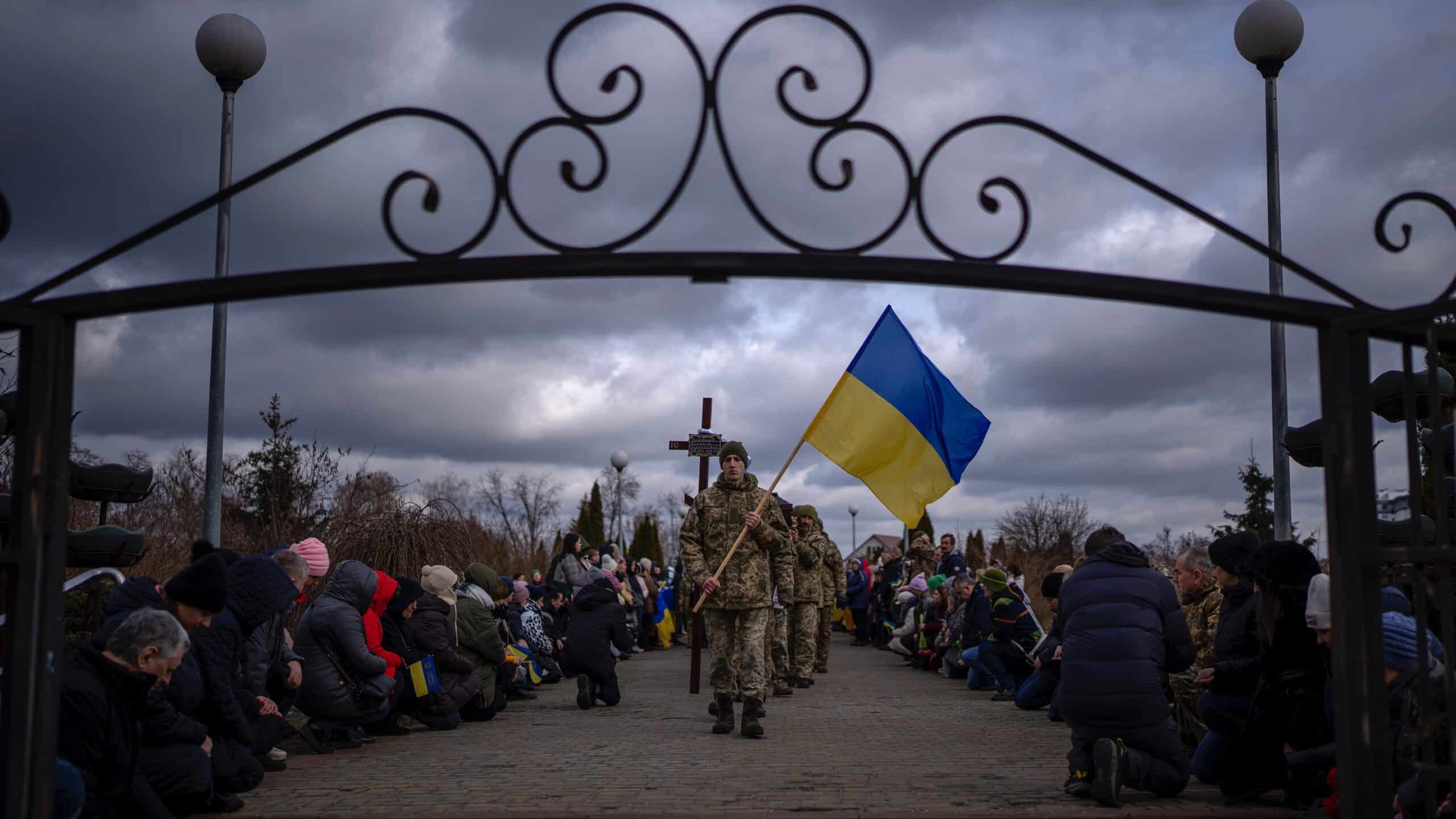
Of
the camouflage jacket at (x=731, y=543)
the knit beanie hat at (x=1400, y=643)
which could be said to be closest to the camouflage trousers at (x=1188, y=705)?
the knit beanie hat at (x=1400, y=643)

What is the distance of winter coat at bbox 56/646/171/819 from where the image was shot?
637 cm

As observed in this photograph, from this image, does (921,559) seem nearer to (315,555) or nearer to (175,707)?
(315,555)

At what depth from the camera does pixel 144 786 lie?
695 cm

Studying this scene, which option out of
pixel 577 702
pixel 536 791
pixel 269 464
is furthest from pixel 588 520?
pixel 536 791

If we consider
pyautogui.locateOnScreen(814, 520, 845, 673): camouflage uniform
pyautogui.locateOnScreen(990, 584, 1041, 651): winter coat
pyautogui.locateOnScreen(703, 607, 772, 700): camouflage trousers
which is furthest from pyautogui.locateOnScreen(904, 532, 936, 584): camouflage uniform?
pyautogui.locateOnScreen(703, 607, 772, 700): camouflage trousers

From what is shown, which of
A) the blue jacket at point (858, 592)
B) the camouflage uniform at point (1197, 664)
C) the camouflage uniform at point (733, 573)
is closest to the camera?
→ the camouflage uniform at point (1197, 664)

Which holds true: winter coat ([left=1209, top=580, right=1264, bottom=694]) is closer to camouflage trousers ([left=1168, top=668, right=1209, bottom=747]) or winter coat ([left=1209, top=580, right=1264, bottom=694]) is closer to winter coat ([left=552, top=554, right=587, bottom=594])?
camouflage trousers ([left=1168, top=668, right=1209, bottom=747])

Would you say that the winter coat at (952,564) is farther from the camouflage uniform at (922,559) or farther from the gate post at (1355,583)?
the gate post at (1355,583)

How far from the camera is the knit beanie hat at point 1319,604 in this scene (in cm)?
700

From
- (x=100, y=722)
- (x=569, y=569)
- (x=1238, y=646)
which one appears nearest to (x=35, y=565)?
(x=100, y=722)

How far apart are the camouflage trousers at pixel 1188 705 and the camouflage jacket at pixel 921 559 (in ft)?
41.2

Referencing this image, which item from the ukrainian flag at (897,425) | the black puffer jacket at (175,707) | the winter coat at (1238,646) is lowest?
the black puffer jacket at (175,707)

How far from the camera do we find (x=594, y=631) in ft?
46.0

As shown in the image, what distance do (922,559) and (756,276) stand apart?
65.3ft
